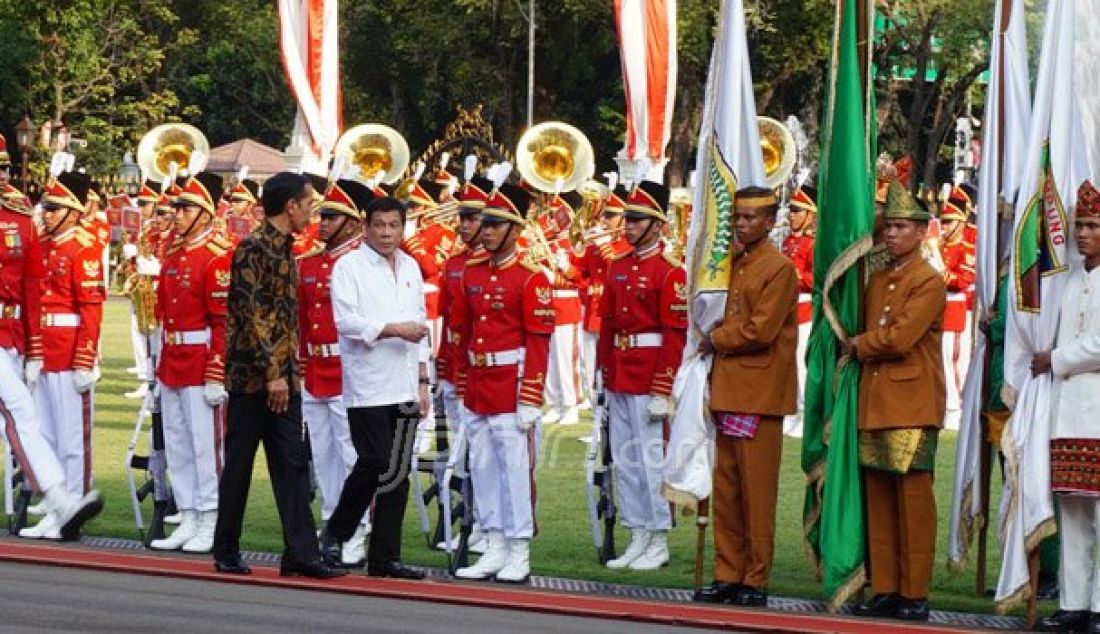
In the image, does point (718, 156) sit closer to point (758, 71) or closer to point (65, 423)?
point (65, 423)

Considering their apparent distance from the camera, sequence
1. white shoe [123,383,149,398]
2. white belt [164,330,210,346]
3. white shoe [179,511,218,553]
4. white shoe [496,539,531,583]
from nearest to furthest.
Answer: white shoe [496,539,531,583]
white shoe [179,511,218,553]
white belt [164,330,210,346]
white shoe [123,383,149,398]

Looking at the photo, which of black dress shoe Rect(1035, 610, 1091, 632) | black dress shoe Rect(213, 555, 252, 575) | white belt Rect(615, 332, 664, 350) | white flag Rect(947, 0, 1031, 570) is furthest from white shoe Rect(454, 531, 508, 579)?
black dress shoe Rect(1035, 610, 1091, 632)

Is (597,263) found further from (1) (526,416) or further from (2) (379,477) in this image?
(2) (379,477)

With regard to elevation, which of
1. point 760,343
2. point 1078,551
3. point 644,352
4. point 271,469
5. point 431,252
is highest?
point 431,252

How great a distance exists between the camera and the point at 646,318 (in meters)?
13.3

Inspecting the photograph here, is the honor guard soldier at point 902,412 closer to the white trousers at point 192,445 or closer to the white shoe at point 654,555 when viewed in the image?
the white shoe at point 654,555

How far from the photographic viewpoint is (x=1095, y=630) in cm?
1105

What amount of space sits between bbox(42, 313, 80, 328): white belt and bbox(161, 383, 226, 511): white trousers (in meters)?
1.03

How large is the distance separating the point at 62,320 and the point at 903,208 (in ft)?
17.8

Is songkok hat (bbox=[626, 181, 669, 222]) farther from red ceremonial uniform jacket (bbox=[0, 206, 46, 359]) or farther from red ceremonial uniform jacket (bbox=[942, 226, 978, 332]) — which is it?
red ceremonial uniform jacket (bbox=[942, 226, 978, 332])

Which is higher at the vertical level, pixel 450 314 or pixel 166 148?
pixel 166 148

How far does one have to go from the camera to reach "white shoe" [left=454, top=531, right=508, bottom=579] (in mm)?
12562

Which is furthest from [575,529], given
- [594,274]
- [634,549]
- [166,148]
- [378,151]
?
[594,274]

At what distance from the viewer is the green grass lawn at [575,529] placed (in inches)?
501
